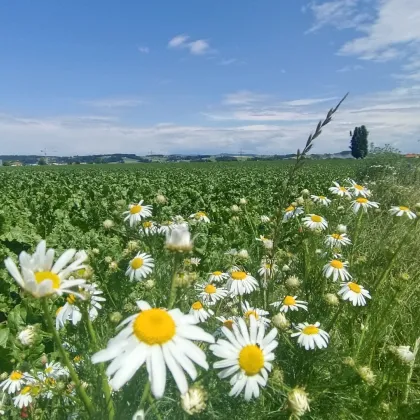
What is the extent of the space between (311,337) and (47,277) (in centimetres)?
117

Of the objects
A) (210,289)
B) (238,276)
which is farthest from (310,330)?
(210,289)

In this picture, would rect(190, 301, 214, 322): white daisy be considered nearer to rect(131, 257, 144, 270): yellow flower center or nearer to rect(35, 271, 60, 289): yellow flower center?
rect(131, 257, 144, 270): yellow flower center

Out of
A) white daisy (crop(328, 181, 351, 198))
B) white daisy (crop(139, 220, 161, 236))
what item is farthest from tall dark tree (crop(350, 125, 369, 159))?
white daisy (crop(139, 220, 161, 236))

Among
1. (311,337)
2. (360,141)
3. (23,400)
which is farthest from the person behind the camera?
(360,141)

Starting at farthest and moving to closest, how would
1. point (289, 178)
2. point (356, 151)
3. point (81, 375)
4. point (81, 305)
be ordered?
point (356, 151) < point (81, 375) < point (289, 178) < point (81, 305)

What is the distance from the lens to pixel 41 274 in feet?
3.49

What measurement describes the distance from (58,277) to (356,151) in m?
89.9

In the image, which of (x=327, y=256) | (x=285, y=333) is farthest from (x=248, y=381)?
(x=327, y=256)

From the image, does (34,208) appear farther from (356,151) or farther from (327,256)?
(356,151)

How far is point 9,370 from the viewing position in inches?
128

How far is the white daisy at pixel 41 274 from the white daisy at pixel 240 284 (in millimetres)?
1226

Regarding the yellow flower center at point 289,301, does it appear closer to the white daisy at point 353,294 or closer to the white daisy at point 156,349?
the white daisy at point 353,294

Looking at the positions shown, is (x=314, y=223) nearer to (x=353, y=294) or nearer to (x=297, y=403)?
(x=353, y=294)

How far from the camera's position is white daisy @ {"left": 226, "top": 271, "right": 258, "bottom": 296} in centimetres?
224
